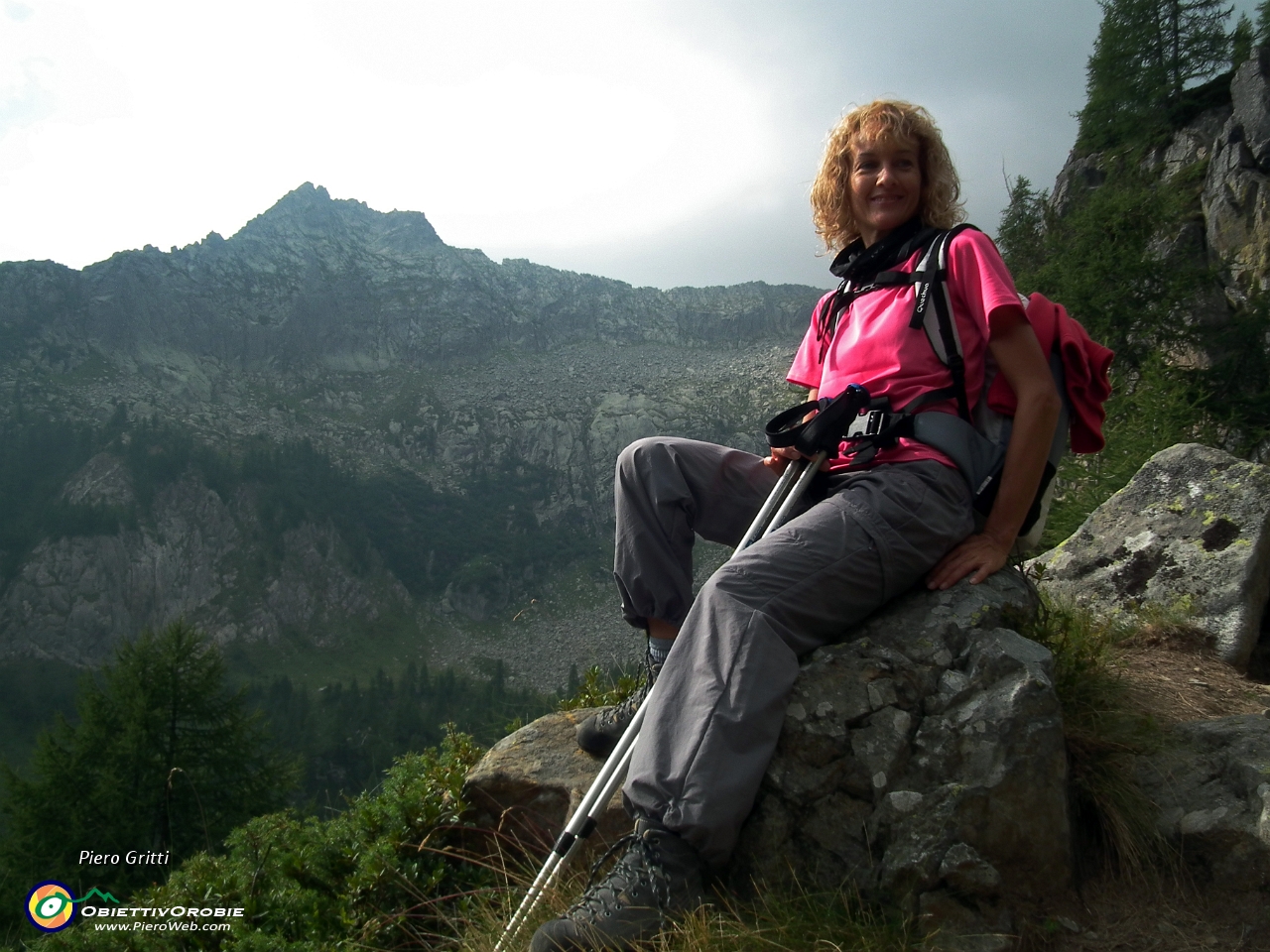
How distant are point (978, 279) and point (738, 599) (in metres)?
1.67

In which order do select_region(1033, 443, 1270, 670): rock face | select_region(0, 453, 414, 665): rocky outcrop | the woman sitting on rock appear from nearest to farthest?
the woman sitting on rock → select_region(1033, 443, 1270, 670): rock face → select_region(0, 453, 414, 665): rocky outcrop

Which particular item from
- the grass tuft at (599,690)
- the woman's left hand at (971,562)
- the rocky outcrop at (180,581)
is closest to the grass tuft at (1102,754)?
the woman's left hand at (971,562)

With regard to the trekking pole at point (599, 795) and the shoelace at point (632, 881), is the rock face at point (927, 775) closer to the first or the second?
the shoelace at point (632, 881)

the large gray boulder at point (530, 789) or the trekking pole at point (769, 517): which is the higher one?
the trekking pole at point (769, 517)

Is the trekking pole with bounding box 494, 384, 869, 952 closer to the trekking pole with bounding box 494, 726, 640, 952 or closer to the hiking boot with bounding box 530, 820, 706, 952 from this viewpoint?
the trekking pole with bounding box 494, 726, 640, 952

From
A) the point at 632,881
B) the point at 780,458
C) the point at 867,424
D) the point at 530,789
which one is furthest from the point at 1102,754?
the point at 530,789

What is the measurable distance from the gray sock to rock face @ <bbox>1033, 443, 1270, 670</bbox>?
10.7ft

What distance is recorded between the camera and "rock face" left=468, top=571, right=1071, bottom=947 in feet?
8.36

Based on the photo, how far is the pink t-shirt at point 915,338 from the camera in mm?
3236

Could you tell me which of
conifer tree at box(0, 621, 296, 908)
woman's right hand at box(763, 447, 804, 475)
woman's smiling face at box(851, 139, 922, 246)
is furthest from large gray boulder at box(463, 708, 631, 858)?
conifer tree at box(0, 621, 296, 908)

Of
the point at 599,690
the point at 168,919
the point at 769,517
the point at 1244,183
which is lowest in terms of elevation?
the point at 168,919

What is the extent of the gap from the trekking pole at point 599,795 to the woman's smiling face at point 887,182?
124 centimetres

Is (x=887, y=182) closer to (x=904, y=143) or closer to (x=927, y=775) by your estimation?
(x=904, y=143)

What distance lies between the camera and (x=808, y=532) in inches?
116
